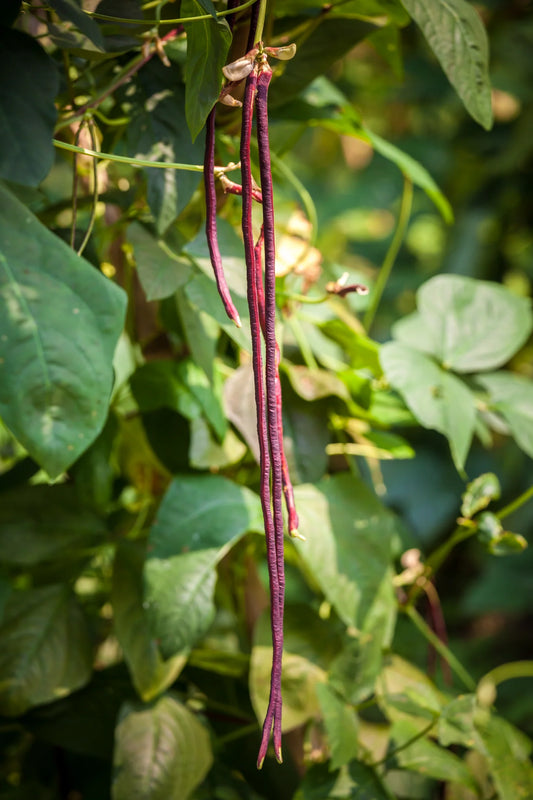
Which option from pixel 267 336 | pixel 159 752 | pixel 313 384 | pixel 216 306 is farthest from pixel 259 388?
pixel 159 752

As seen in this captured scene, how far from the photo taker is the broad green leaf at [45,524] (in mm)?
561

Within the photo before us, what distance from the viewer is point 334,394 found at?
57 cm

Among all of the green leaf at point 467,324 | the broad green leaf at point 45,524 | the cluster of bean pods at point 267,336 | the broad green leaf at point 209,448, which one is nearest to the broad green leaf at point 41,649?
the broad green leaf at point 45,524

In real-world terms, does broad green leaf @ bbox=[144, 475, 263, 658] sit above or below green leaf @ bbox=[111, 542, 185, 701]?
above

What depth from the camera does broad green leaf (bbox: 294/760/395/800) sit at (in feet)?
1.71

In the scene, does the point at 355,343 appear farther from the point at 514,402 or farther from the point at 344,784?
the point at 344,784

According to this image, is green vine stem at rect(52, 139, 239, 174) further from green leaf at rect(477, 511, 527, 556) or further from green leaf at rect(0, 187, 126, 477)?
green leaf at rect(477, 511, 527, 556)

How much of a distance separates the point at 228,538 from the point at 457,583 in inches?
54.5

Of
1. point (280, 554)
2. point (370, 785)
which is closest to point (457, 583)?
point (370, 785)

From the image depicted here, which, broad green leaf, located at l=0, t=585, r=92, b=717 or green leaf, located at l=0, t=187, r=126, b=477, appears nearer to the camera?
green leaf, located at l=0, t=187, r=126, b=477

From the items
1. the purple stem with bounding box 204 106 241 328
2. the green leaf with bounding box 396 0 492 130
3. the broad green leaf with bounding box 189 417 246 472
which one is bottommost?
the broad green leaf with bounding box 189 417 246 472

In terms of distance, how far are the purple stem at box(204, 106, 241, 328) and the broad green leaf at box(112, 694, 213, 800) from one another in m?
0.37

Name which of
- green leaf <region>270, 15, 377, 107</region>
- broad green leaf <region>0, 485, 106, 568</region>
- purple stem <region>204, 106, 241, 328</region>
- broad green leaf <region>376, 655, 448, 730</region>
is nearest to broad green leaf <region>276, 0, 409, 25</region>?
green leaf <region>270, 15, 377, 107</region>

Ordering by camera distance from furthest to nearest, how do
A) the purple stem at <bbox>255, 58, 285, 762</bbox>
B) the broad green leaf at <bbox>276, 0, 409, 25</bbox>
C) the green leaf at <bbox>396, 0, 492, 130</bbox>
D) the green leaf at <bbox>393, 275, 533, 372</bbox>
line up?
1. the green leaf at <bbox>393, 275, 533, 372</bbox>
2. the broad green leaf at <bbox>276, 0, 409, 25</bbox>
3. the green leaf at <bbox>396, 0, 492, 130</bbox>
4. the purple stem at <bbox>255, 58, 285, 762</bbox>
